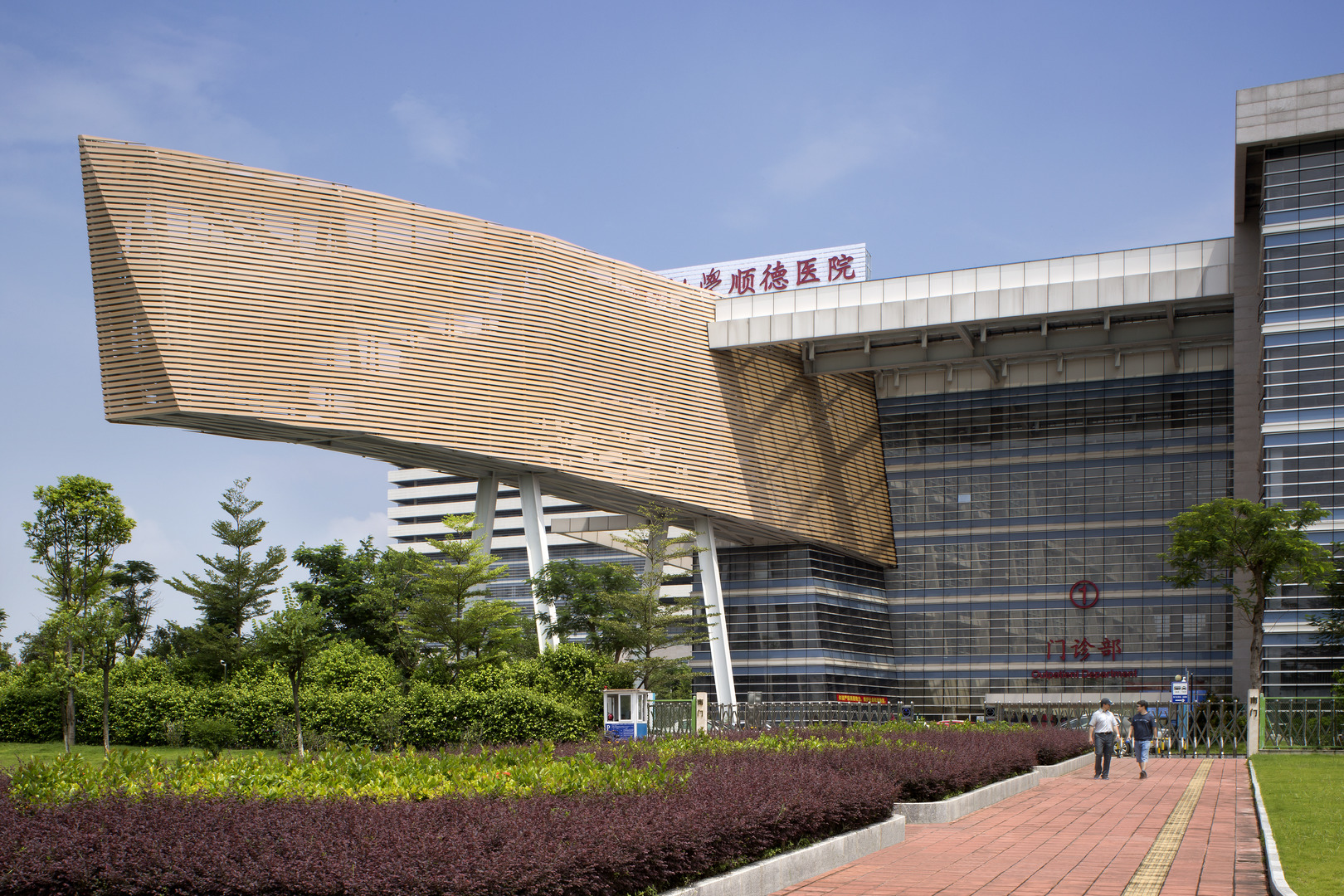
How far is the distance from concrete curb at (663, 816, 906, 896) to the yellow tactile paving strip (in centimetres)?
245

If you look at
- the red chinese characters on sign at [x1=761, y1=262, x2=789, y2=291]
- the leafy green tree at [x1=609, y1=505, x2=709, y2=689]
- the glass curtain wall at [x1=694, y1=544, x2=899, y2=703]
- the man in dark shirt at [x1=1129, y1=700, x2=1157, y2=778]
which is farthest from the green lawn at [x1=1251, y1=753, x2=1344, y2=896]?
the red chinese characters on sign at [x1=761, y1=262, x2=789, y2=291]

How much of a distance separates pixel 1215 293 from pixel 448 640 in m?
28.9

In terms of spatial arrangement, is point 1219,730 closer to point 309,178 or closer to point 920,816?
point 920,816

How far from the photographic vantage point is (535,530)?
132ft

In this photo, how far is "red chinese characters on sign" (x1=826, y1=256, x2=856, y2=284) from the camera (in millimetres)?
61750

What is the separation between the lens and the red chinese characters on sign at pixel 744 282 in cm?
6319

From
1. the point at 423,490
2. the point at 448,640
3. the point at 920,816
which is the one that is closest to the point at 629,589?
the point at 448,640

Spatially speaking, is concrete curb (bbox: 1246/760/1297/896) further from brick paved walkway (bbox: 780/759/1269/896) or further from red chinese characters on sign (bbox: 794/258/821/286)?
red chinese characters on sign (bbox: 794/258/821/286)

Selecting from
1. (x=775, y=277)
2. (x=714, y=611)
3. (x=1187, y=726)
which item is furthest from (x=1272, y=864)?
(x=775, y=277)

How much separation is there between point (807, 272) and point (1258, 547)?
98.6 ft

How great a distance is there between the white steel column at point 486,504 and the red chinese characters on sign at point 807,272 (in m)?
27.0

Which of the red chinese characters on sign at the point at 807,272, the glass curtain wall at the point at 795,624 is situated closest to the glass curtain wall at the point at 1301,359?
the glass curtain wall at the point at 795,624

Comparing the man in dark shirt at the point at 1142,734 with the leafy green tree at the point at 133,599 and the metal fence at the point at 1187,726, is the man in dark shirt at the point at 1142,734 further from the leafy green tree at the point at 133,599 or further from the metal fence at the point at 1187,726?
the leafy green tree at the point at 133,599

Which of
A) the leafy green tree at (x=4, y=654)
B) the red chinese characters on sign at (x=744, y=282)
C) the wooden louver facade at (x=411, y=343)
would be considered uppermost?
the red chinese characters on sign at (x=744, y=282)
